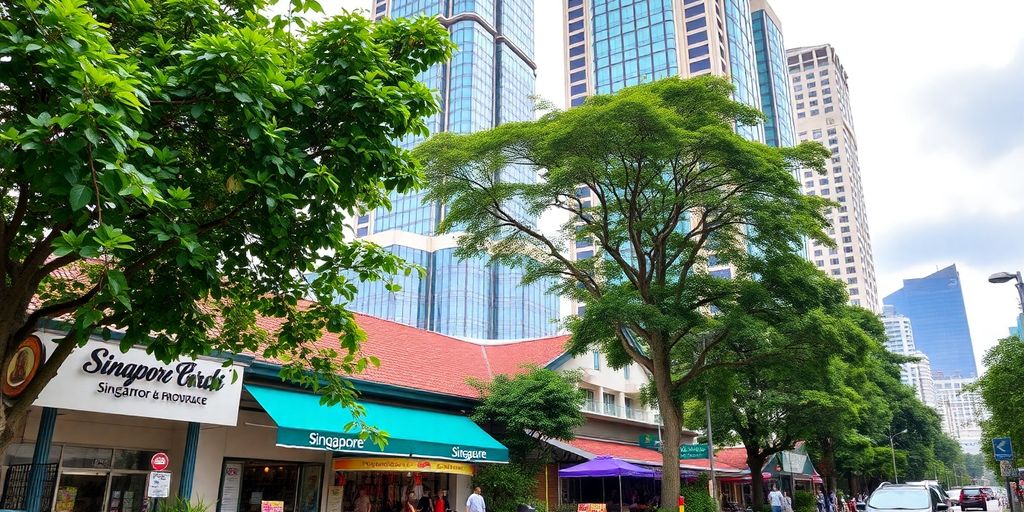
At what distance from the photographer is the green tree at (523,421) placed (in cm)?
2111

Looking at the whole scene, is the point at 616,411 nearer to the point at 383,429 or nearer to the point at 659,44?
the point at 383,429

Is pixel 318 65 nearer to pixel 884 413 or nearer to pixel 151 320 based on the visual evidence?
pixel 151 320

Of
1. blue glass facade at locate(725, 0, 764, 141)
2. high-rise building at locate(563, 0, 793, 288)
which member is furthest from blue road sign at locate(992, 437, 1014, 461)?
blue glass facade at locate(725, 0, 764, 141)

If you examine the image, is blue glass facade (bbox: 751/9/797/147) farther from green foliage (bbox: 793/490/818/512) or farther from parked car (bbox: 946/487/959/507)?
green foliage (bbox: 793/490/818/512)

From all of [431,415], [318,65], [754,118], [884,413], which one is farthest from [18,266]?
[884,413]

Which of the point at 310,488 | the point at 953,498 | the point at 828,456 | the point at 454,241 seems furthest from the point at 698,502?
the point at 454,241

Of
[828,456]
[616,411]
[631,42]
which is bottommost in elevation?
[828,456]

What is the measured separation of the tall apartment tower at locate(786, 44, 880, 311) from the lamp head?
133403mm

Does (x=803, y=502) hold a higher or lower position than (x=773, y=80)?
lower

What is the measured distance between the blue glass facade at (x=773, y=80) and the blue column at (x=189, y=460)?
129 metres

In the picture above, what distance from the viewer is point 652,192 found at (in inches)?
875

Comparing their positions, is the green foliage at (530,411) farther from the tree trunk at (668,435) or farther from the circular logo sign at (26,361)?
the circular logo sign at (26,361)

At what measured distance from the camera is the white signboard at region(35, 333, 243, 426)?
42.9ft

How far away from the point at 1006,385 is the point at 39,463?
28.7 meters
